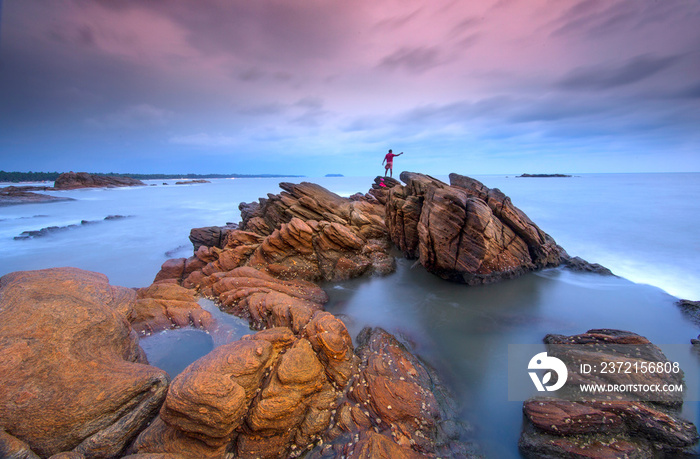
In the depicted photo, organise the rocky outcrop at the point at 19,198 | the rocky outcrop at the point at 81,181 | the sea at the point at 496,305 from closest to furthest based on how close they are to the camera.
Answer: the sea at the point at 496,305 → the rocky outcrop at the point at 19,198 → the rocky outcrop at the point at 81,181

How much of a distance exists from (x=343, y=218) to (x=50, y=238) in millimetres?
29576

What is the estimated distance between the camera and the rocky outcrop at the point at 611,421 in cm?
498

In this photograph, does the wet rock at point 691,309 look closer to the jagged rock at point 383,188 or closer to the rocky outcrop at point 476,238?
the rocky outcrop at point 476,238

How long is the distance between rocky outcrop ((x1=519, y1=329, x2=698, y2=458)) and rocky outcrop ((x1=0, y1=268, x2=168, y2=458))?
7.74 metres

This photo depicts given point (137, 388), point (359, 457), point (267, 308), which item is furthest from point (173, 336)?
point (359, 457)

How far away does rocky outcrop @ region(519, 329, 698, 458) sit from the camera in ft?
16.3

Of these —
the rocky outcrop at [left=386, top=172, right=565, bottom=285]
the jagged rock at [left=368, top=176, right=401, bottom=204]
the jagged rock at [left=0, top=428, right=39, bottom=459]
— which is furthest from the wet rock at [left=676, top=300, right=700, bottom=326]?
the jagged rock at [left=368, top=176, right=401, bottom=204]

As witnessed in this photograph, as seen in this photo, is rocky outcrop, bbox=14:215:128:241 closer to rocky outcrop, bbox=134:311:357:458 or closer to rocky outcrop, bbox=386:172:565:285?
rocky outcrop, bbox=134:311:357:458

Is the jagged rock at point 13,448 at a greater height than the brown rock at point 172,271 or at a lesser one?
greater

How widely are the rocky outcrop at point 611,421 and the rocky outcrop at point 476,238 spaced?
6.34 meters

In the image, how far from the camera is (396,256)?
17250 mm

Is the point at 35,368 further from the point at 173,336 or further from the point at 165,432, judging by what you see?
the point at 173,336

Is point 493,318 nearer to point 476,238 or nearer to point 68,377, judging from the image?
point 476,238

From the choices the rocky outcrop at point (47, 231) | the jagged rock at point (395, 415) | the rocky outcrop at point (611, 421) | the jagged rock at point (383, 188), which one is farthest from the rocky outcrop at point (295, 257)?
the rocky outcrop at point (47, 231)
